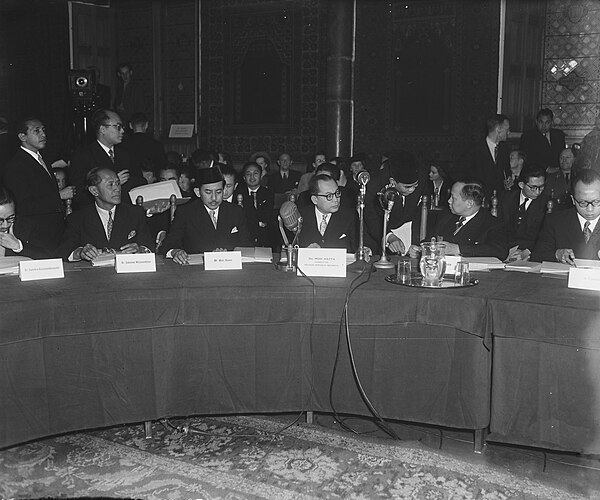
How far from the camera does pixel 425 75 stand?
856cm

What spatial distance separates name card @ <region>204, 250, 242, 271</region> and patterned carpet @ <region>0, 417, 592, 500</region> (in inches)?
26.7

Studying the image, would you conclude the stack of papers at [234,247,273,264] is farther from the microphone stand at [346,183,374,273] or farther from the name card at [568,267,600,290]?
the name card at [568,267,600,290]

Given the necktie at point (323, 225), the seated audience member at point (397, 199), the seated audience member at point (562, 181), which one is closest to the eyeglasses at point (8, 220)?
the necktie at point (323, 225)

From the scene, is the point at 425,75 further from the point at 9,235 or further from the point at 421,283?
the point at 9,235

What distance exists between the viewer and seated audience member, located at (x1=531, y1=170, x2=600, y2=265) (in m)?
3.23

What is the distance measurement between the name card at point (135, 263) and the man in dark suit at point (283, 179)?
4.89 metres

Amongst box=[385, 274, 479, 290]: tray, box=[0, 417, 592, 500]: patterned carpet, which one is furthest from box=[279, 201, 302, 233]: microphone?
box=[0, 417, 592, 500]: patterned carpet

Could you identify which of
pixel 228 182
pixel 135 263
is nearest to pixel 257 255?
pixel 135 263

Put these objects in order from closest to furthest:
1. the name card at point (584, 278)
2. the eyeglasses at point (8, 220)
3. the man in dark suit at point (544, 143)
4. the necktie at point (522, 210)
Result: the name card at point (584, 278) < the eyeglasses at point (8, 220) < the necktie at point (522, 210) < the man in dark suit at point (544, 143)

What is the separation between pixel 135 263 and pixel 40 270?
0.36m

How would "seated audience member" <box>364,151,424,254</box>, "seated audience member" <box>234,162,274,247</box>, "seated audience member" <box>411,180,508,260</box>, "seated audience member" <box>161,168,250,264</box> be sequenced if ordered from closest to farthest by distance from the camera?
"seated audience member" <box>411,180,508,260</box>, "seated audience member" <box>161,168,250,264</box>, "seated audience member" <box>364,151,424,254</box>, "seated audience member" <box>234,162,274,247</box>

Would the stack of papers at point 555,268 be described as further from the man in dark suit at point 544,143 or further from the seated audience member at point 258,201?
the man in dark suit at point 544,143

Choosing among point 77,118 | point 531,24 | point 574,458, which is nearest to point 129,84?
point 77,118

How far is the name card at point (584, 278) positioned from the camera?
263cm
